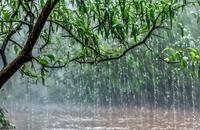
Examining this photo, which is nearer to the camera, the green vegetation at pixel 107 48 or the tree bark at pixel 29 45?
the tree bark at pixel 29 45

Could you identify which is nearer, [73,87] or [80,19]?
[80,19]

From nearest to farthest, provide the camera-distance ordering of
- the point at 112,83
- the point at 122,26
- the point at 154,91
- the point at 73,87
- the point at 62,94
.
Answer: the point at 122,26 → the point at 154,91 → the point at 112,83 → the point at 73,87 → the point at 62,94

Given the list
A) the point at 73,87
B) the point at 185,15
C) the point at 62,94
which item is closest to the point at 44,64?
the point at 185,15

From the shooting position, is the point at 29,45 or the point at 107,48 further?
the point at 107,48

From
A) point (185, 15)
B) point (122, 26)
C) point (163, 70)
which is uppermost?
point (185, 15)

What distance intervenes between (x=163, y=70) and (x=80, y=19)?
3133cm

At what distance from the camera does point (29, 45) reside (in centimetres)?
376

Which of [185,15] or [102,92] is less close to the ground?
[185,15]

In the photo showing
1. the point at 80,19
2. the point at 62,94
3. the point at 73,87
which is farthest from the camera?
the point at 62,94

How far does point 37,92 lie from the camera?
195 ft

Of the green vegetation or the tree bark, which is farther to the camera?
the green vegetation

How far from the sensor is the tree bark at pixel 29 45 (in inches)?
146

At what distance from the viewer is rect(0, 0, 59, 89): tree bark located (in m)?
3.70

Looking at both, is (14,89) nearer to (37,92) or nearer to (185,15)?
(37,92)
